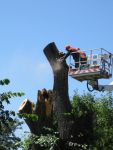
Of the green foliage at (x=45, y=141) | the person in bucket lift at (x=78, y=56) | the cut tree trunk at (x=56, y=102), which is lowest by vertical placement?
the green foliage at (x=45, y=141)

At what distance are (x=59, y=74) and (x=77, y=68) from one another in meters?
1.52

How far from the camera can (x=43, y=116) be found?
52.7ft

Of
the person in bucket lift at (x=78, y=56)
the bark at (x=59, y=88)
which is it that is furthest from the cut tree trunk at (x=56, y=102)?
the person in bucket lift at (x=78, y=56)

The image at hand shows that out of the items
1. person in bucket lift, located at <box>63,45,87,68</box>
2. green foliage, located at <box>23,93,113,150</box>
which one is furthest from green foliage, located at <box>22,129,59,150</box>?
person in bucket lift, located at <box>63,45,87,68</box>

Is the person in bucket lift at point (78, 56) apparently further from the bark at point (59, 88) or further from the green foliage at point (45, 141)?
the green foliage at point (45, 141)

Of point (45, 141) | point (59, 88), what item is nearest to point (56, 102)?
point (59, 88)

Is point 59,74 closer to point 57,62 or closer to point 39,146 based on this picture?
point 57,62

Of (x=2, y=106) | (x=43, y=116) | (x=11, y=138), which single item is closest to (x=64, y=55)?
(x=43, y=116)

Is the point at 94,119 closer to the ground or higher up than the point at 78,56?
closer to the ground

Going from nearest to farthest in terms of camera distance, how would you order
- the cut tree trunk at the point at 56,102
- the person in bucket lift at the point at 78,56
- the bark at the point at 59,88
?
the cut tree trunk at the point at 56,102, the bark at the point at 59,88, the person in bucket lift at the point at 78,56

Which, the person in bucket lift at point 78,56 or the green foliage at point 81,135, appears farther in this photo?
the person in bucket lift at point 78,56

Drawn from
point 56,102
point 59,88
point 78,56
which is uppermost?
point 78,56

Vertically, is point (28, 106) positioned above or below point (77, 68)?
below

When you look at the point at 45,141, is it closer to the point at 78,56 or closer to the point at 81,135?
the point at 81,135
